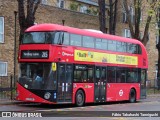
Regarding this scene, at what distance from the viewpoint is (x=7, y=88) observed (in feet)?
90.1

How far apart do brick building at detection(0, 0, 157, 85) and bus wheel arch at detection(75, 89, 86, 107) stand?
1132 centimetres

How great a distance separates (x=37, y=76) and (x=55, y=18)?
16982mm

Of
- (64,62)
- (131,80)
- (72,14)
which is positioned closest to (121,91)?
(131,80)

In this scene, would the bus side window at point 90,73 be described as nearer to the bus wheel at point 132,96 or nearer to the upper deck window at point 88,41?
the upper deck window at point 88,41

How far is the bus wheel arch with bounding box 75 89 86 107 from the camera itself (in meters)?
23.8

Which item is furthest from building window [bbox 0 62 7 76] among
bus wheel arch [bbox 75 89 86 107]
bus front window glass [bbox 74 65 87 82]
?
bus wheel arch [bbox 75 89 86 107]

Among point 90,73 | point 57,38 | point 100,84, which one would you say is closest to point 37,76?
point 57,38

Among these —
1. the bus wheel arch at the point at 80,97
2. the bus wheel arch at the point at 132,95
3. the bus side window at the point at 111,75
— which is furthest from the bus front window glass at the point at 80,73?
the bus wheel arch at the point at 132,95

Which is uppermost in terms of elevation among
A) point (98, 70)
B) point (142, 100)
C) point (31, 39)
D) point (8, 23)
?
point (8, 23)

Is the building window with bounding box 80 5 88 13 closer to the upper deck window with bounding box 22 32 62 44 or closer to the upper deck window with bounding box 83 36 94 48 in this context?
the upper deck window with bounding box 83 36 94 48

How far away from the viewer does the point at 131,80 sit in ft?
96.9

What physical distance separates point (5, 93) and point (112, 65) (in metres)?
7.04

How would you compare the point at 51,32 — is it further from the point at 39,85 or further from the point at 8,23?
the point at 8,23

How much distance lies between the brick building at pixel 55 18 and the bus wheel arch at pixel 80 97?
11.3 m
